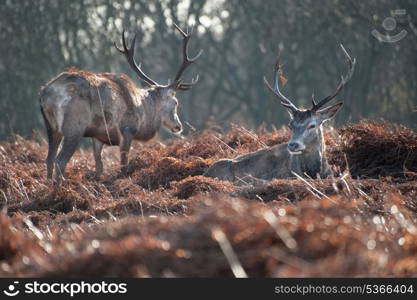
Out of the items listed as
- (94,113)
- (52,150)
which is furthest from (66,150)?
(94,113)

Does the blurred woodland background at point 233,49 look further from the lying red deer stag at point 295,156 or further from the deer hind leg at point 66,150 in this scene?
the deer hind leg at point 66,150

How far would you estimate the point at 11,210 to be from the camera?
10.5 meters

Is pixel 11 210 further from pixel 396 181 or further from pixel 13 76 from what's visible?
pixel 13 76

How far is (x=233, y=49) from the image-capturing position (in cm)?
3841

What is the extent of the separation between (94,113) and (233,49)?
26236mm

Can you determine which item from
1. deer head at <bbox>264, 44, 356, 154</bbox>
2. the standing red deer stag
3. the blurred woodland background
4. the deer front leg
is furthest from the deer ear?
the blurred woodland background

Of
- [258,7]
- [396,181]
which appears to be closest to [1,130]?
[258,7]

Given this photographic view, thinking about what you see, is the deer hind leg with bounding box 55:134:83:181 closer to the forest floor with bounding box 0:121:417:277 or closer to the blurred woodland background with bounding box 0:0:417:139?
the forest floor with bounding box 0:121:417:277

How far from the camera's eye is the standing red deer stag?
12219 mm

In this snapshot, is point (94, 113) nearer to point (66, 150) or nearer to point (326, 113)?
point (66, 150)

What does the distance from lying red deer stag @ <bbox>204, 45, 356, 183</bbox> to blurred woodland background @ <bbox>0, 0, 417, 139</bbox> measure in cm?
1434

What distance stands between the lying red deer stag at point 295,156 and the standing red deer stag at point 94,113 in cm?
184

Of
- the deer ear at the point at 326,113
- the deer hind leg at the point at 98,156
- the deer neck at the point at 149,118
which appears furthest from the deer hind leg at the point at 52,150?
the deer ear at the point at 326,113

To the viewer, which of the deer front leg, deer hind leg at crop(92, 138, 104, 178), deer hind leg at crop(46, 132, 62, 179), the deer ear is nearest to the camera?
the deer ear
